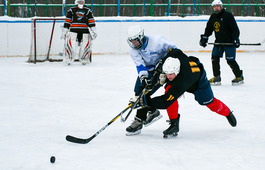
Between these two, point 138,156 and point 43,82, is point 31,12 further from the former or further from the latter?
point 138,156

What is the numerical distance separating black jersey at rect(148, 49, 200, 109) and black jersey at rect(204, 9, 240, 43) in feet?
9.41

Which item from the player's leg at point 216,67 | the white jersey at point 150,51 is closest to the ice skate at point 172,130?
the white jersey at point 150,51

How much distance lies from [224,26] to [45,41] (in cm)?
378

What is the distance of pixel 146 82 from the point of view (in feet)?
11.8

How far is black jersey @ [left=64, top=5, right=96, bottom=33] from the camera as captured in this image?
8188mm

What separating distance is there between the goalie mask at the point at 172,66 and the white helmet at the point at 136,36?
1.13 ft

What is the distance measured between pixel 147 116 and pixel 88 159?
0.94 m

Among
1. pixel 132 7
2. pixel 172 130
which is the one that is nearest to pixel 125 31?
pixel 132 7

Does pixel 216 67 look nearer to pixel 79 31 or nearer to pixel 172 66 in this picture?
pixel 79 31

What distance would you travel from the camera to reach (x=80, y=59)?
839 centimetres

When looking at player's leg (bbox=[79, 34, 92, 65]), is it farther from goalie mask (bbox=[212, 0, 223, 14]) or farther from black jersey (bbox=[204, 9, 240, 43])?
goalie mask (bbox=[212, 0, 223, 14])

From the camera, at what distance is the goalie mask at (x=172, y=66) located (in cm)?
332

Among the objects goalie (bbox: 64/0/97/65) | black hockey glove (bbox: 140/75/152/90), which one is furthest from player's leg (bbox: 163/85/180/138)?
goalie (bbox: 64/0/97/65)

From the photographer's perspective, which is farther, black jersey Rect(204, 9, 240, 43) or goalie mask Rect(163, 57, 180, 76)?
black jersey Rect(204, 9, 240, 43)
